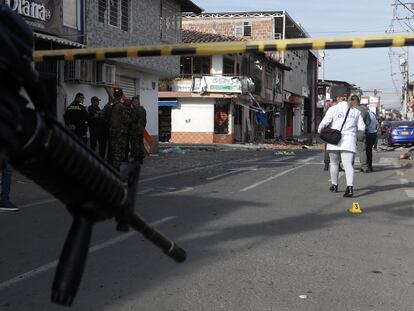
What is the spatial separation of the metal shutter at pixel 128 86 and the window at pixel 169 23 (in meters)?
2.27

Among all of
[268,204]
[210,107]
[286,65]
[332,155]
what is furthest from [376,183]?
[286,65]

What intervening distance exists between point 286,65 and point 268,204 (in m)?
40.6

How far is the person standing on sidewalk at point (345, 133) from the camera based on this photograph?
389 inches

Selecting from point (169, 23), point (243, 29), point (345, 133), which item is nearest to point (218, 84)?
point (169, 23)

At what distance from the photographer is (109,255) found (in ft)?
18.4

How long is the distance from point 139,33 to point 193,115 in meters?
14.6

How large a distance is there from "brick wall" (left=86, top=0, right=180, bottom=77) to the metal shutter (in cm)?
79

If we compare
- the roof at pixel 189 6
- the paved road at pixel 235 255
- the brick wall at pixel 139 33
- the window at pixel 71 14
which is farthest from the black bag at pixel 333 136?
the roof at pixel 189 6

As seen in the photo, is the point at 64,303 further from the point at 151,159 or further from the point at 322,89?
the point at 322,89

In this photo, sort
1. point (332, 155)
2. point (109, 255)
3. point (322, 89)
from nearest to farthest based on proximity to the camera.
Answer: point (109, 255), point (332, 155), point (322, 89)

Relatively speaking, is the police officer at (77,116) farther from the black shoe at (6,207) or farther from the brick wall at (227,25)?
the brick wall at (227,25)

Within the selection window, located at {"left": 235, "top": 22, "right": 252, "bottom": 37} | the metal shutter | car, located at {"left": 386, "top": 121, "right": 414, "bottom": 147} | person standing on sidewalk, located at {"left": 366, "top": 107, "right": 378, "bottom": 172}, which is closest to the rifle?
person standing on sidewalk, located at {"left": 366, "top": 107, "right": 378, "bottom": 172}

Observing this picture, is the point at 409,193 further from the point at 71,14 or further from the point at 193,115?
the point at 193,115

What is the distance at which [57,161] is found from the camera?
1.56 metres
